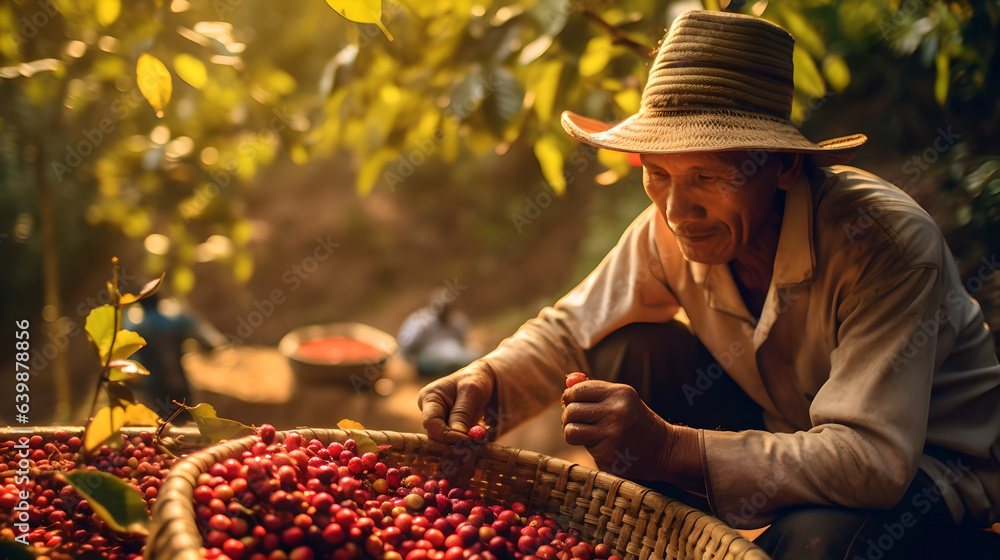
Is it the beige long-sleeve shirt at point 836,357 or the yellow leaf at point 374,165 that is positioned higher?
the yellow leaf at point 374,165

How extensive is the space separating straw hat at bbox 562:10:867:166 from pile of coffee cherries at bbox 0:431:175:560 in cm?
108

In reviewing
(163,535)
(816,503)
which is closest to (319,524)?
(163,535)

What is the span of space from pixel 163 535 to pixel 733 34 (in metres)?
1.18

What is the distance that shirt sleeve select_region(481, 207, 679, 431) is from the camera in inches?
59.4

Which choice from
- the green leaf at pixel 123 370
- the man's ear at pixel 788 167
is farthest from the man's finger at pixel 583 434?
the green leaf at pixel 123 370

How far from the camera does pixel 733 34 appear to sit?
1.14 metres

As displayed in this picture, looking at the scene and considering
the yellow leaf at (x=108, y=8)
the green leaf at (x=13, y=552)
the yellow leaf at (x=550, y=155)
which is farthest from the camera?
the yellow leaf at (x=550, y=155)

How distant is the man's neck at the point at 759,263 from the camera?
1.32 m

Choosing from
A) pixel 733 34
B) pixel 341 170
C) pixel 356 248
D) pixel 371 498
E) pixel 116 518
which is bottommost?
pixel 356 248

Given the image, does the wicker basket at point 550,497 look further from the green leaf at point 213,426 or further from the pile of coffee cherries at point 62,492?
the pile of coffee cherries at point 62,492

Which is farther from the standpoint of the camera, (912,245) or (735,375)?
(735,375)

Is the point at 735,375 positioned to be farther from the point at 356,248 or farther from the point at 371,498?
the point at 356,248

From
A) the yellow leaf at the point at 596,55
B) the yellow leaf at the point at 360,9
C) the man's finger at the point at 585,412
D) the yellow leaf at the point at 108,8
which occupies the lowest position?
the man's finger at the point at 585,412

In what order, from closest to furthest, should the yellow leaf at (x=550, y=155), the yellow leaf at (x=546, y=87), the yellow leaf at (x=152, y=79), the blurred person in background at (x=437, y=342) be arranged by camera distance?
1. the yellow leaf at (x=152, y=79)
2. the yellow leaf at (x=546, y=87)
3. the yellow leaf at (x=550, y=155)
4. the blurred person in background at (x=437, y=342)
